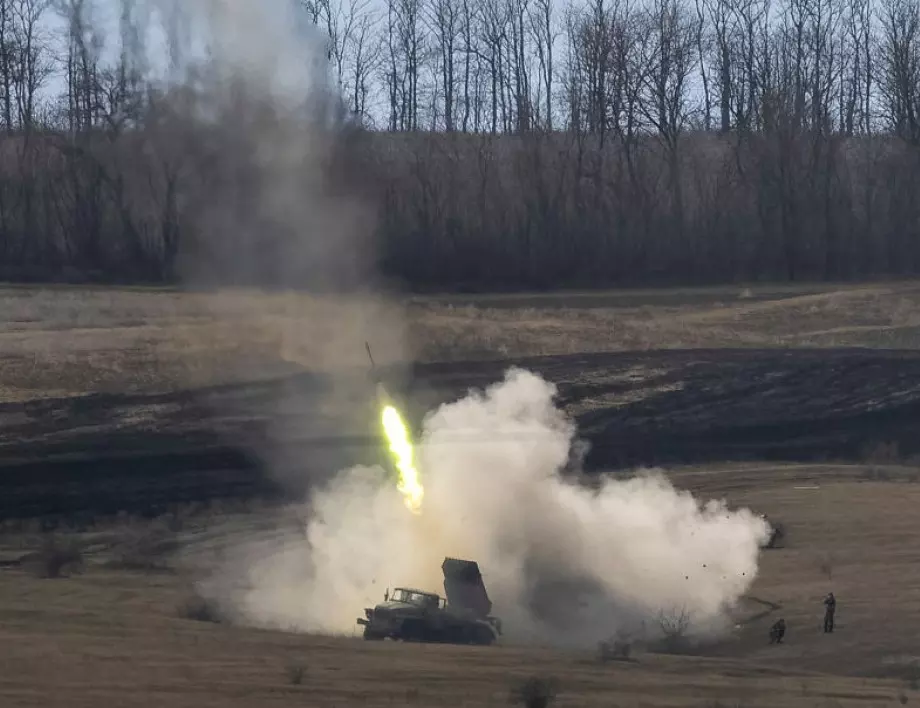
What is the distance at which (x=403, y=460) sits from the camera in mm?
30891

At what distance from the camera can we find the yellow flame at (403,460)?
29.6 meters

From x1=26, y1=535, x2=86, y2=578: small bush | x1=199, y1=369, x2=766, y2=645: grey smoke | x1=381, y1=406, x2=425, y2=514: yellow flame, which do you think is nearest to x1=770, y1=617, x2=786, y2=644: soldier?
x1=199, y1=369, x2=766, y2=645: grey smoke

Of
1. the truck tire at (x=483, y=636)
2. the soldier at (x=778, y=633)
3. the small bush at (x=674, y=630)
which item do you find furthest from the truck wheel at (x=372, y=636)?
the soldier at (x=778, y=633)

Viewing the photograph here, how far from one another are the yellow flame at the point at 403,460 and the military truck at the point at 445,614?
3704 mm

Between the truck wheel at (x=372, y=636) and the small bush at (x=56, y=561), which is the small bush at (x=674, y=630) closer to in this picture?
the truck wheel at (x=372, y=636)

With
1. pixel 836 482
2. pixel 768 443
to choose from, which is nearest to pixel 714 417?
pixel 768 443

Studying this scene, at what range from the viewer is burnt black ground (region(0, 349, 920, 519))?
129 ft

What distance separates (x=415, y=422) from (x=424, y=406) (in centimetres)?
603

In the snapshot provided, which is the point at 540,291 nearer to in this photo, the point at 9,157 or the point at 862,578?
the point at 9,157

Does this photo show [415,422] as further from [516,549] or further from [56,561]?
[56,561]

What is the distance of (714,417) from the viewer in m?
49.1

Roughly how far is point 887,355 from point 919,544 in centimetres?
2418

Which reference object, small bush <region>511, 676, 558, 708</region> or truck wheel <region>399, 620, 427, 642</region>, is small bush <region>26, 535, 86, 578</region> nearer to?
truck wheel <region>399, 620, 427, 642</region>

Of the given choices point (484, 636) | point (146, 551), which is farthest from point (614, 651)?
point (146, 551)
